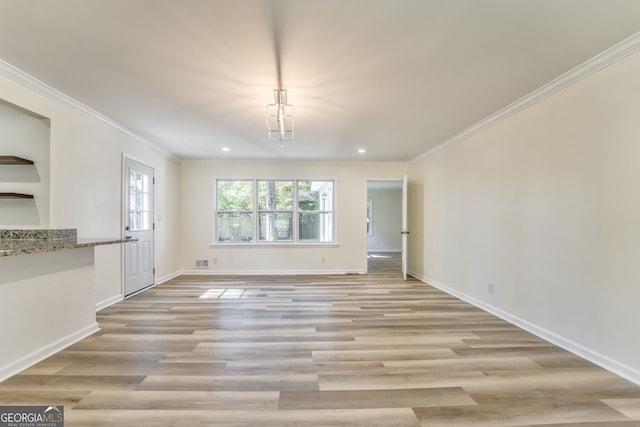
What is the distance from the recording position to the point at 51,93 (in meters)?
2.86

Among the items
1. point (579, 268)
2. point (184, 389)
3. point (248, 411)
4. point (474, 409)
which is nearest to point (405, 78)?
point (579, 268)

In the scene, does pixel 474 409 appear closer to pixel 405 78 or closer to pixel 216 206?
pixel 405 78

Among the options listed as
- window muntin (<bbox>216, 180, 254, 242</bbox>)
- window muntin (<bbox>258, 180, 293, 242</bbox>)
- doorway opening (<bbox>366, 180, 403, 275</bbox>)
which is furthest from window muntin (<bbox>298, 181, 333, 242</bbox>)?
doorway opening (<bbox>366, 180, 403, 275</bbox>)

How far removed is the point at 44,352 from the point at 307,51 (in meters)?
3.22

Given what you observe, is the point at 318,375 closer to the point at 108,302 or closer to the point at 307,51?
the point at 307,51

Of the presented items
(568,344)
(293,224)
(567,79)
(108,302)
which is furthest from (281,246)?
(567,79)

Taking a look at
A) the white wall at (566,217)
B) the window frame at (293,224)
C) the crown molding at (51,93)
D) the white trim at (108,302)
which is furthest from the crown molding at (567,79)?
the white trim at (108,302)

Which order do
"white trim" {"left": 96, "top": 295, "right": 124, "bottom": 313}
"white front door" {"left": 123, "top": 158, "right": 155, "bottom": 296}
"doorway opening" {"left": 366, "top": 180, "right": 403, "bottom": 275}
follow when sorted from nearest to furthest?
"white trim" {"left": 96, "top": 295, "right": 124, "bottom": 313} < "white front door" {"left": 123, "top": 158, "right": 155, "bottom": 296} < "doorway opening" {"left": 366, "top": 180, "right": 403, "bottom": 275}

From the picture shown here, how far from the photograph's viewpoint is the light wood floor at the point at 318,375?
1.71 metres

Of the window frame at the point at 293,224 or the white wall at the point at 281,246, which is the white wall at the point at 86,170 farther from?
the window frame at the point at 293,224

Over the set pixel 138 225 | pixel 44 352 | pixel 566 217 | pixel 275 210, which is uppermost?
pixel 275 210

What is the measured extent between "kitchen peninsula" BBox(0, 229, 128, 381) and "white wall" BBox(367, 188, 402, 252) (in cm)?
864

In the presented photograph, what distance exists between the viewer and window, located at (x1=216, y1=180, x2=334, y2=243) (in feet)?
20.1

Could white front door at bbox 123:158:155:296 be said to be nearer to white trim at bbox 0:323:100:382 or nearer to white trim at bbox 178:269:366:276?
white trim at bbox 178:269:366:276
